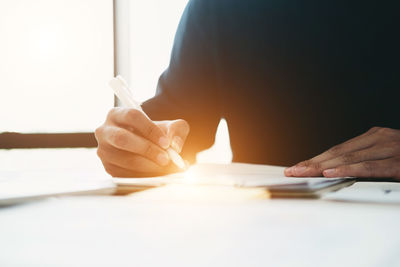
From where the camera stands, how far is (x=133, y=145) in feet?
1.73

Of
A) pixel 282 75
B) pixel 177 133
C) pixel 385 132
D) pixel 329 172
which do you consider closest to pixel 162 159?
pixel 177 133

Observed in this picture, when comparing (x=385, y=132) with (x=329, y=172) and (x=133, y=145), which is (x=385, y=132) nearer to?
(x=329, y=172)

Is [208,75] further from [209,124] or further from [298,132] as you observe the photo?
[298,132]

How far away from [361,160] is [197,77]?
1.96ft

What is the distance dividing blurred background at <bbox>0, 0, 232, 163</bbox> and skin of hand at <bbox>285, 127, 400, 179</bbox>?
0.99 meters

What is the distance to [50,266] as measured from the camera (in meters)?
0.15

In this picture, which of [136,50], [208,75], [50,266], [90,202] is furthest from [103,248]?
[136,50]

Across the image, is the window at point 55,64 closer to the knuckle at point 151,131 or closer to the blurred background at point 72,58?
the blurred background at point 72,58

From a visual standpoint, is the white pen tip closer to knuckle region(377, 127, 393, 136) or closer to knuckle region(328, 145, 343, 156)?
knuckle region(328, 145, 343, 156)

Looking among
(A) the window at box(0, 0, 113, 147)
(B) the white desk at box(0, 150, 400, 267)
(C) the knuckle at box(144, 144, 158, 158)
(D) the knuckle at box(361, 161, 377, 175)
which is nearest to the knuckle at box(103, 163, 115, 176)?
(C) the knuckle at box(144, 144, 158, 158)

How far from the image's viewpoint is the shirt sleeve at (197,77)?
0.97 meters

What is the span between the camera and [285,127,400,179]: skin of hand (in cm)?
44

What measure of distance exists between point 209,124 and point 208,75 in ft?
0.48

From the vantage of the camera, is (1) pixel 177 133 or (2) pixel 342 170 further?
(1) pixel 177 133
